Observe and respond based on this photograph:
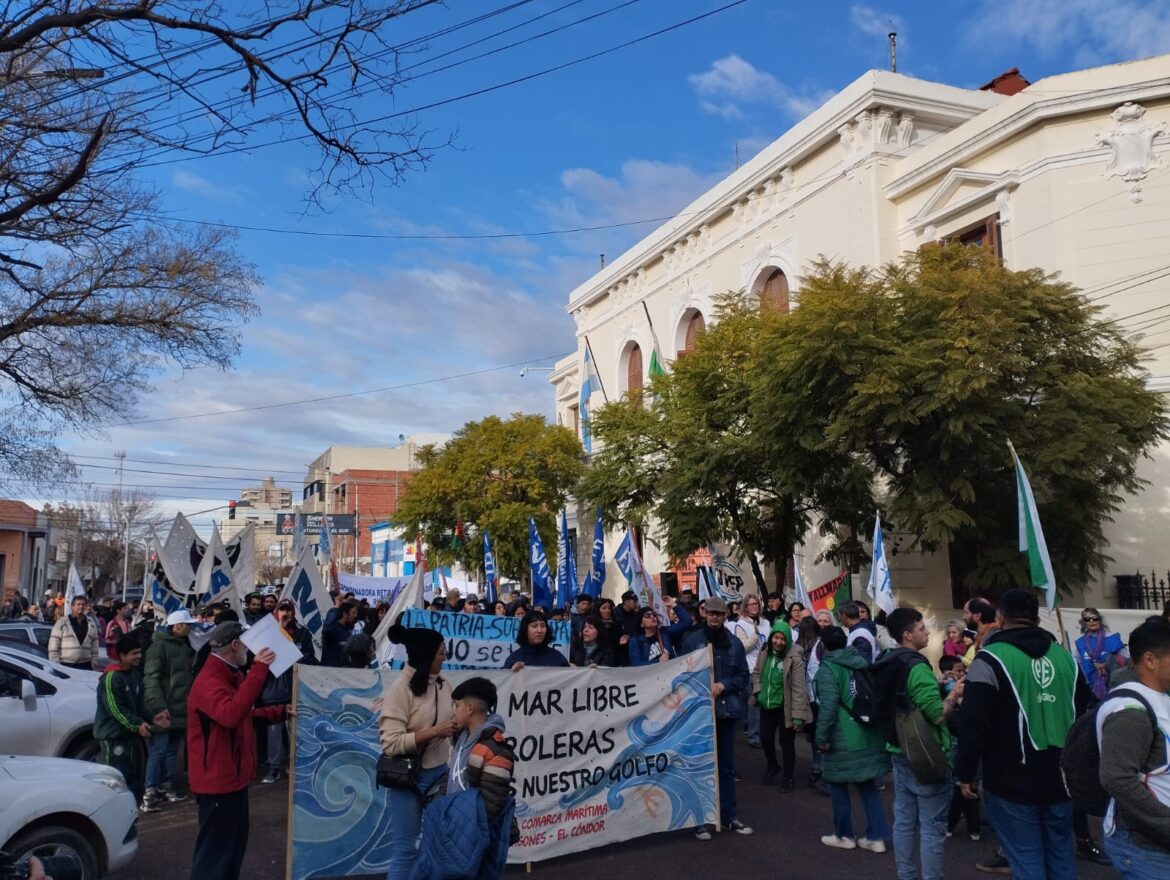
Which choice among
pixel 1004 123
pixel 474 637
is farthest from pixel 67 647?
pixel 1004 123

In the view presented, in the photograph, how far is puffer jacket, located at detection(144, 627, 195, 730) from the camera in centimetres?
927

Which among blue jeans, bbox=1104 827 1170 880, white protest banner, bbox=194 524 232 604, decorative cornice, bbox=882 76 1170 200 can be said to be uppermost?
decorative cornice, bbox=882 76 1170 200

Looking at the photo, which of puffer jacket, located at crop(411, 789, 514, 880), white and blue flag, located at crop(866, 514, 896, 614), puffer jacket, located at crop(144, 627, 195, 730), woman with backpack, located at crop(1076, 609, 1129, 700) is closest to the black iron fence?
woman with backpack, located at crop(1076, 609, 1129, 700)

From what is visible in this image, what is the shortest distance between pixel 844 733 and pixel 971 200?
17.1m

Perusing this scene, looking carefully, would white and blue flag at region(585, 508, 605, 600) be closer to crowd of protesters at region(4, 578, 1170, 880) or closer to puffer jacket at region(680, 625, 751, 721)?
crowd of protesters at region(4, 578, 1170, 880)

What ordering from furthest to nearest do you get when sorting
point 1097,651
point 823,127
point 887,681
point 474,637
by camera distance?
point 823,127 → point 1097,651 → point 474,637 → point 887,681

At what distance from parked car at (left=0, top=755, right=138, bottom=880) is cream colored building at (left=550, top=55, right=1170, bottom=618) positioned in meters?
14.8

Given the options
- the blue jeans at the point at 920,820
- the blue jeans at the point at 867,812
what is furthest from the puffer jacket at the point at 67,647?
the blue jeans at the point at 920,820

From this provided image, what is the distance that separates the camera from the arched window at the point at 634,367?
124 ft

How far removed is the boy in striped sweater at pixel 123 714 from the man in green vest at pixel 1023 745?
684 centimetres

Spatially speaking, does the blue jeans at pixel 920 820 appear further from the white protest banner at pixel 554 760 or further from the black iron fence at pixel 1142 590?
the black iron fence at pixel 1142 590

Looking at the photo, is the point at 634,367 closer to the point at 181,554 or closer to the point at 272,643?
the point at 181,554

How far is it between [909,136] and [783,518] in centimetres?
1055

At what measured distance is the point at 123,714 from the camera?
8.41 meters
